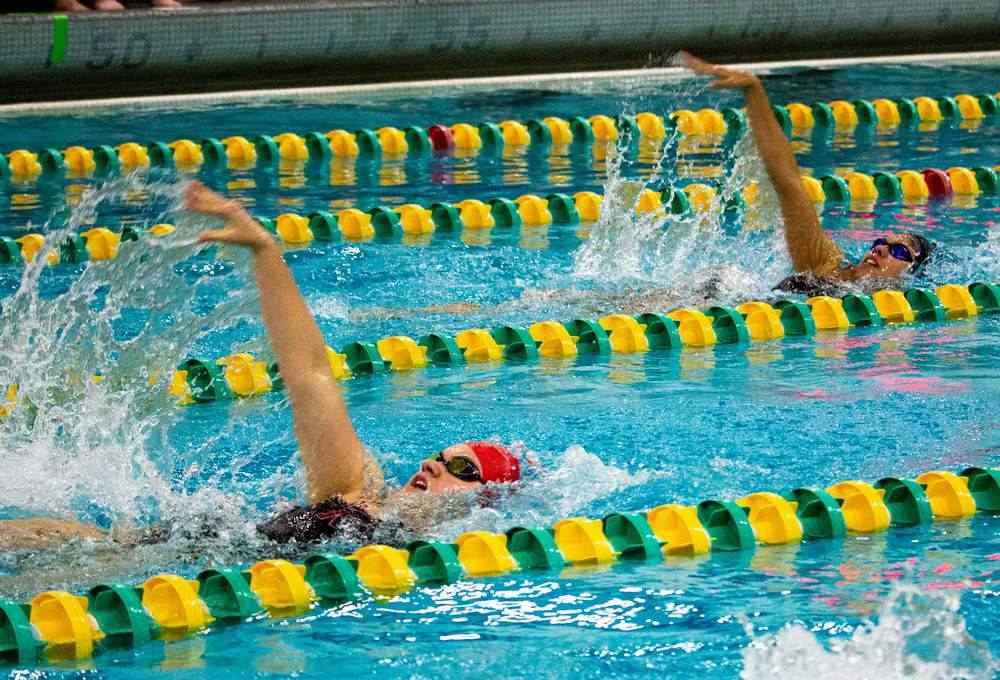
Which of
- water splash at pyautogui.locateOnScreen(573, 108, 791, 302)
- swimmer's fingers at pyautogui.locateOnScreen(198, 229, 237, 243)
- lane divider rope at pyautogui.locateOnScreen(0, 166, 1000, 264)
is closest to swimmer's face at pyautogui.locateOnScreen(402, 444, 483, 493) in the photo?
swimmer's fingers at pyautogui.locateOnScreen(198, 229, 237, 243)

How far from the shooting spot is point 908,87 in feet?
34.8

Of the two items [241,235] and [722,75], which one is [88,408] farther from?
[722,75]

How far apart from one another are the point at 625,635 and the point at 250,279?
40.5 inches

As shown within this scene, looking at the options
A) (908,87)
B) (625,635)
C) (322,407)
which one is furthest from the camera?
(908,87)

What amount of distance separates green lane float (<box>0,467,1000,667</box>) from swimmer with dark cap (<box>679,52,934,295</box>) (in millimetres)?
1802

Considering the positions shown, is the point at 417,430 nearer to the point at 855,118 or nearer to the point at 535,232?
the point at 535,232

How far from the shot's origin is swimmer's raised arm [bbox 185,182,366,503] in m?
3.35

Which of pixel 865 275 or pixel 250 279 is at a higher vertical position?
pixel 865 275

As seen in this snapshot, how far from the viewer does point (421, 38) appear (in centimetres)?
1113

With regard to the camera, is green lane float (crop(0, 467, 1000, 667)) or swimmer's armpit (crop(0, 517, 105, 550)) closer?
green lane float (crop(0, 467, 1000, 667))

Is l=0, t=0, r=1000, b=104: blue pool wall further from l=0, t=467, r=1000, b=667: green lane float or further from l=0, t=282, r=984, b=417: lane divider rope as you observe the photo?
l=0, t=467, r=1000, b=667: green lane float

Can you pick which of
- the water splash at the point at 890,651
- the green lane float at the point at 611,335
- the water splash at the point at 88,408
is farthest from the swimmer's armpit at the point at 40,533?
the water splash at the point at 890,651

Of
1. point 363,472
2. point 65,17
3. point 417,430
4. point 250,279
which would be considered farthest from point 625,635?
point 65,17

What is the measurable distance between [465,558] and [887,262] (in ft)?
9.42
